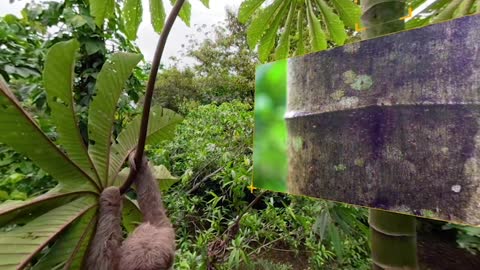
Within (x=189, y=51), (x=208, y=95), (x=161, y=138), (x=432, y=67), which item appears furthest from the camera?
(x=189, y=51)

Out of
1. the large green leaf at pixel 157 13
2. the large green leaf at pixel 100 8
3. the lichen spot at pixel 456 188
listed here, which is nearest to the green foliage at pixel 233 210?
the lichen spot at pixel 456 188

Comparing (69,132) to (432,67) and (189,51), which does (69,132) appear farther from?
(189,51)

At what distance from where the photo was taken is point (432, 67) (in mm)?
539

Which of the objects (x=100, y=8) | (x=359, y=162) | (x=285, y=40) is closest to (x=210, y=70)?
(x=285, y=40)

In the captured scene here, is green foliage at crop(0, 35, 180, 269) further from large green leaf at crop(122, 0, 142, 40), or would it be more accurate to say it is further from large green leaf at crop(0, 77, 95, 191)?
large green leaf at crop(122, 0, 142, 40)

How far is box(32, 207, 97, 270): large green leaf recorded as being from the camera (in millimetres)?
583

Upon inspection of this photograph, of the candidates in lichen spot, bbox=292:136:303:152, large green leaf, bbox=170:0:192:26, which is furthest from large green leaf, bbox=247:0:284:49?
lichen spot, bbox=292:136:303:152

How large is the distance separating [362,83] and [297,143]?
22 cm

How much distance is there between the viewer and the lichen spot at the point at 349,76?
65 centimetres

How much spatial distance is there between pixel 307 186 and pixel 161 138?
1.34 feet

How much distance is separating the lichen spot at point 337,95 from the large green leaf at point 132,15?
63 cm

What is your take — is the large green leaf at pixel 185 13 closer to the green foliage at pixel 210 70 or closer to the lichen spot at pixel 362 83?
the lichen spot at pixel 362 83

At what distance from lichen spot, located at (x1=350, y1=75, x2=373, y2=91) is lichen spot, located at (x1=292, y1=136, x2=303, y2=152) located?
19 centimetres

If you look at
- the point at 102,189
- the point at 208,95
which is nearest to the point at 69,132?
the point at 102,189
